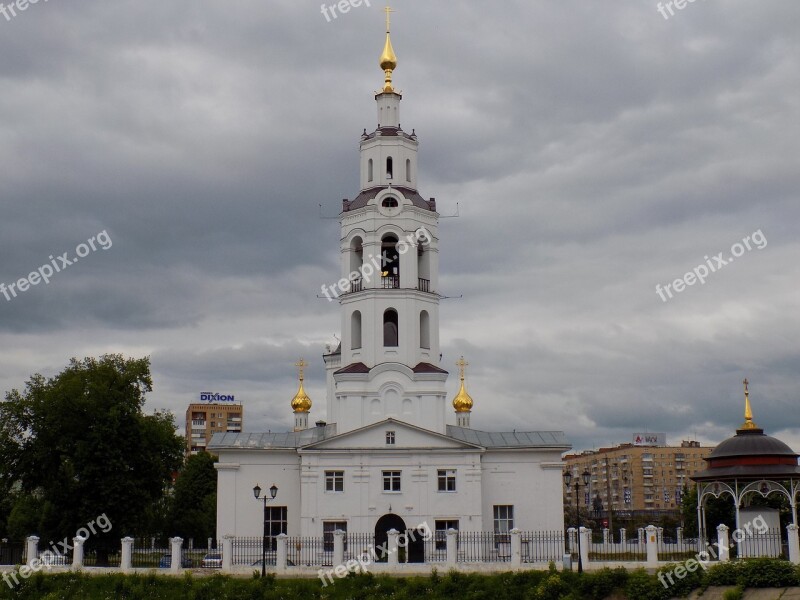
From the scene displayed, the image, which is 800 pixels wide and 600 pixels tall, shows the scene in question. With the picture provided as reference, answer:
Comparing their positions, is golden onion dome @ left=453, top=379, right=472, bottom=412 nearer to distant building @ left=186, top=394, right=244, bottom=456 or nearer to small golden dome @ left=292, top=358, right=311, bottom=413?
small golden dome @ left=292, top=358, right=311, bottom=413

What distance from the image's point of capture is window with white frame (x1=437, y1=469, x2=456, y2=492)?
4134cm

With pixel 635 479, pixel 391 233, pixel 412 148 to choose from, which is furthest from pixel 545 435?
pixel 635 479

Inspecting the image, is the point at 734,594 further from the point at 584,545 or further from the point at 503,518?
the point at 503,518

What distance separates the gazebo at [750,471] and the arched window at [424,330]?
1359 cm

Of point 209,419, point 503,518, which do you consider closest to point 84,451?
point 503,518

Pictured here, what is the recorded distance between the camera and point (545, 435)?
144 feet

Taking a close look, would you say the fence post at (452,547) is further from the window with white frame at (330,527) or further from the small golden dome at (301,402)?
the small golden dome at (301,402)

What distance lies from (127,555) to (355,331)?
1554 centimetres

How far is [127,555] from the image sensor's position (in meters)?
32.6

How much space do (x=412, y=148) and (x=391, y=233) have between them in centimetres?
421

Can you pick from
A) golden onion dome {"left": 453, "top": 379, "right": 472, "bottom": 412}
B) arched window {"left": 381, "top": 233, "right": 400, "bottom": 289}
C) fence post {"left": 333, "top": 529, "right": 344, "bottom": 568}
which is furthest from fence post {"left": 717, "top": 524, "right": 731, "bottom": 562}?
golden onion dome {"left": 453, "top": 379, "right": 472, "bottom": 412}

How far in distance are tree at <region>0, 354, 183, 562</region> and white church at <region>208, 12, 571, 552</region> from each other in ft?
11.2

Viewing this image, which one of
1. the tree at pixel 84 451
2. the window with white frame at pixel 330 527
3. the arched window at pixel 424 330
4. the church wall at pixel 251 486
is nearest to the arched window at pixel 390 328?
the arched window at pixel 424 330

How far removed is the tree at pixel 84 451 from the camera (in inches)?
1553
